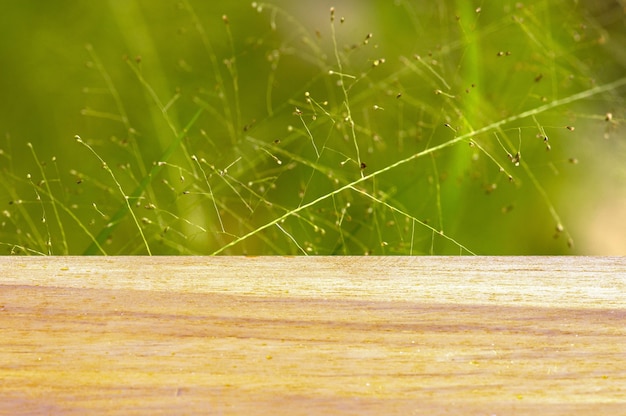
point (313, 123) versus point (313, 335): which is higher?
point (313, 123)

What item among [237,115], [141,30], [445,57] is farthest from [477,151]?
[141,30]

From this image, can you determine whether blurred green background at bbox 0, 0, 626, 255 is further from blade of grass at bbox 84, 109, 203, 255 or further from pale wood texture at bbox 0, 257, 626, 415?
pale wood texture at bbox 0, 257, 626, 415

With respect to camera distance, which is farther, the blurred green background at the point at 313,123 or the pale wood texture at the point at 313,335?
the blurred green background at the point at 313,123

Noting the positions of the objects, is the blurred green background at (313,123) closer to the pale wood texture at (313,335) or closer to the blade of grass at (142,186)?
the blade of grass at (142,186)

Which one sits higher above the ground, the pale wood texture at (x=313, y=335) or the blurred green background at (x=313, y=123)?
the blurred green background at (x=313, y=123)

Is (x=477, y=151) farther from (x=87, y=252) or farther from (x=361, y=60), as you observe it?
(x=87, y=252)

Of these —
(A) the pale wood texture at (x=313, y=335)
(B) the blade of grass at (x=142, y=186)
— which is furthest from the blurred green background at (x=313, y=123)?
(A) the pale wood texture at (x=313, y=335)
